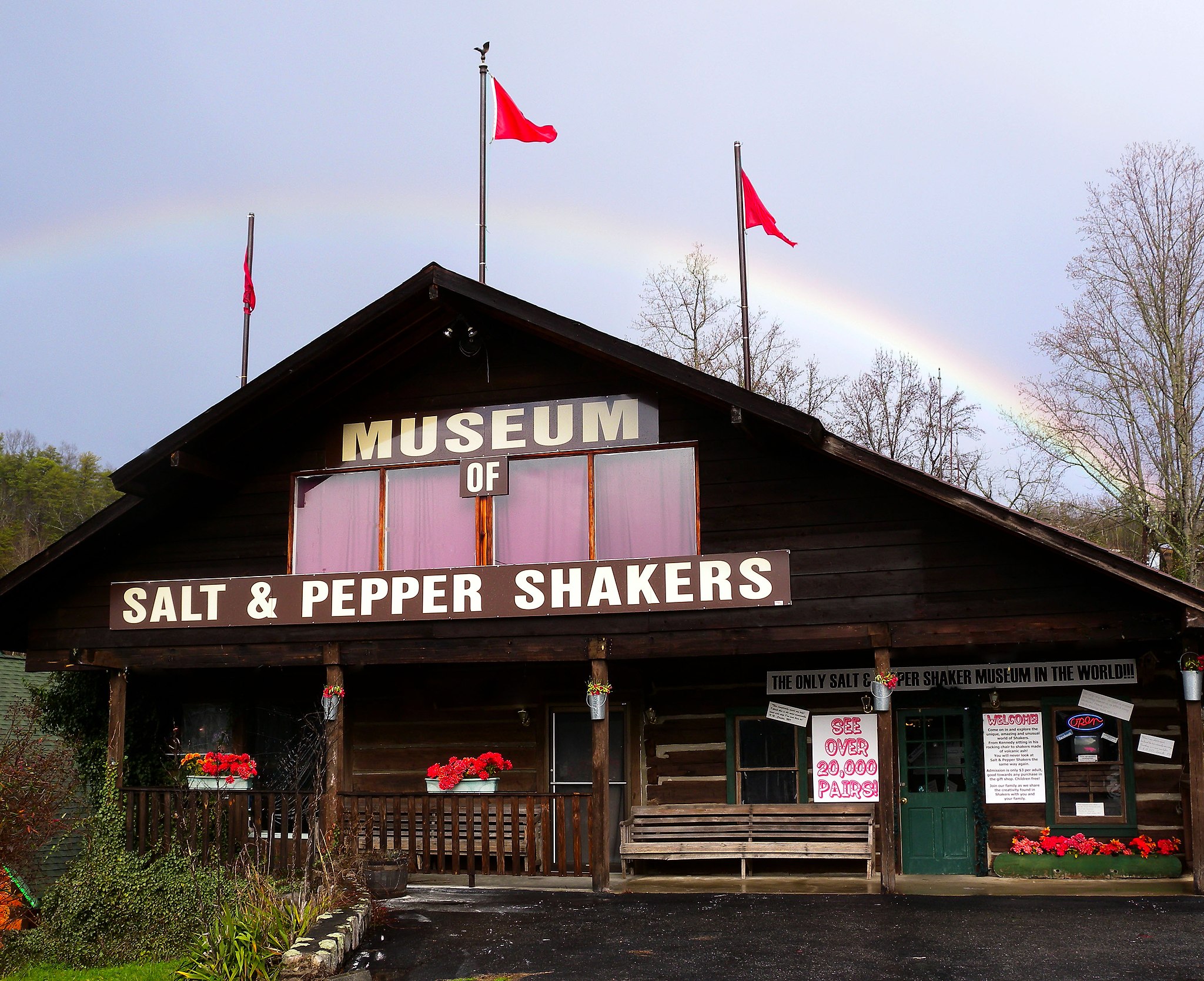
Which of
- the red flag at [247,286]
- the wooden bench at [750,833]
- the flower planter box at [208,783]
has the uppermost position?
the red flag at [247,286]

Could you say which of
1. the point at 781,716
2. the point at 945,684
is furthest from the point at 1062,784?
the point at 781,716

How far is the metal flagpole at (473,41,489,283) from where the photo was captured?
51.4 ft

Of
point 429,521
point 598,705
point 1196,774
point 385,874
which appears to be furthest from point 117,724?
point 1196,774

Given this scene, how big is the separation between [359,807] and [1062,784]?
8.48m

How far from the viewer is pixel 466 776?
14570 millimetres

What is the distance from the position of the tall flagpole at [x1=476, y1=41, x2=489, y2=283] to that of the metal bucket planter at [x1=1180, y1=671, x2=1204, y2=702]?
8.94 meters

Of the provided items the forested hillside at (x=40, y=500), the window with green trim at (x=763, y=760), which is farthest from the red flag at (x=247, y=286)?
the forested hillside at (x=40, y=500)

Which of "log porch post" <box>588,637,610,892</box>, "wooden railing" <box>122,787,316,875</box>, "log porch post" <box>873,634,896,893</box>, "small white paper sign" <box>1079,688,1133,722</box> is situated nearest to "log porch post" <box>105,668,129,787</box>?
"wooden railing" <box>122,787,316,875</box>

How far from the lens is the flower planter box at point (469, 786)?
14461mm

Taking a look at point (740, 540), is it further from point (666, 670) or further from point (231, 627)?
point (231, 627)

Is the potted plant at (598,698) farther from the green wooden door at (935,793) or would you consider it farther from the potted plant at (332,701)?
the green wooden door at (935,793)

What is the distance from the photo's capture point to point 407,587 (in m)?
14.6

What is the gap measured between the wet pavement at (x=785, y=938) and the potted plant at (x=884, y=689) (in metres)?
1.95

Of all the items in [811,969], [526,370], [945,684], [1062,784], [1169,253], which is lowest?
[811,969]
